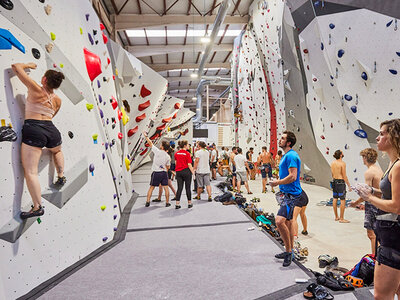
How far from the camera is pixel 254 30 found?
10.1 m

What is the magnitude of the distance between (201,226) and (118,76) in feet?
10.7

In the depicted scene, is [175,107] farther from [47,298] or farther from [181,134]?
[47,298]

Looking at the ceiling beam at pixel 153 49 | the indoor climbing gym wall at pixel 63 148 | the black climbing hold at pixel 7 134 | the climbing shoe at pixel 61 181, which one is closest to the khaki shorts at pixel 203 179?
the indoor climbing gym wall at pixel 63 148

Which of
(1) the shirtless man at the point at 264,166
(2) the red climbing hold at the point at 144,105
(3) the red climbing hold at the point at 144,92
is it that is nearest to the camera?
(3) the red climbing hold at the point at 144,92

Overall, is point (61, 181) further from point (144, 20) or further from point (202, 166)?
point (144, 20)

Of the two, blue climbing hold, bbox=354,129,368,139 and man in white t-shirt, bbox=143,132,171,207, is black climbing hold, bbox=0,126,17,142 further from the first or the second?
blue climbing hold, bbox=354,129,368,139

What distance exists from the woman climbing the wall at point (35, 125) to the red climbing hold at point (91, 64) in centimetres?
119

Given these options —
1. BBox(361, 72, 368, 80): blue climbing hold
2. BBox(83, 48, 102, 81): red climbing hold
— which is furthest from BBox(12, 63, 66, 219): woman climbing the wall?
BBox(361, 72, 368, 80): blue climbing hold

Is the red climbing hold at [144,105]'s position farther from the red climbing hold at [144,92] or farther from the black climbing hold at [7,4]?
the black climbing hold at [7,4]

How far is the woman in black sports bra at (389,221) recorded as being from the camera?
1.20m

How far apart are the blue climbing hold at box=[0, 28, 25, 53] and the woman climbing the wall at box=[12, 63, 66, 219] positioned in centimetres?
14

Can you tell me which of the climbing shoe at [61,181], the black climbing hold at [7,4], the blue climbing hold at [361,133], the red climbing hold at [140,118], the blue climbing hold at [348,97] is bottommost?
the climbing shoe at [61,181]

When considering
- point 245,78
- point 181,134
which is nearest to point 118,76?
point 245,78

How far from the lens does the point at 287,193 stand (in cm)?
247
